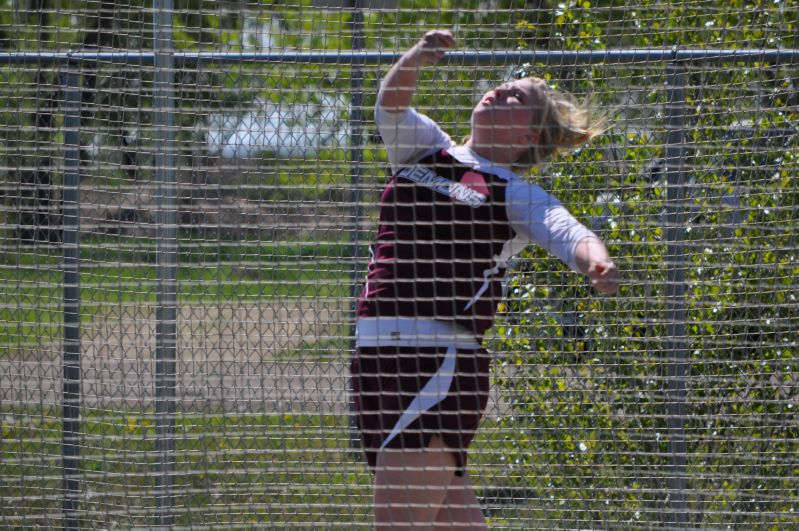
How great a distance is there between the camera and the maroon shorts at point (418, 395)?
7.20 feet

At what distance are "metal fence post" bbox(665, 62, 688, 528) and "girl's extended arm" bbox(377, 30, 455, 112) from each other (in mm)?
1068

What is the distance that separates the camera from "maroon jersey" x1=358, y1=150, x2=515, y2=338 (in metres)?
2.24

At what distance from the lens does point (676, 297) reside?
3.05 m

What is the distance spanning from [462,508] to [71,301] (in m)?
1.61

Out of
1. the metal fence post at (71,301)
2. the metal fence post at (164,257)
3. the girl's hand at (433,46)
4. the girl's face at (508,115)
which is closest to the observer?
the girl's hand at (433,46)

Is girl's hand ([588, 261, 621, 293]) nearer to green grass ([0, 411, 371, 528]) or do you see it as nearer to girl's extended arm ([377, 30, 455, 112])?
girl's extended arm ([377, 30, 455, 112])

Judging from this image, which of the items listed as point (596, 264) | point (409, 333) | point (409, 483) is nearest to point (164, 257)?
point (409, 333)

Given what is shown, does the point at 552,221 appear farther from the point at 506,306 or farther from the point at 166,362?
the point at 166,362

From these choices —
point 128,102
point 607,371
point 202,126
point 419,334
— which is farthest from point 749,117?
point 128,102

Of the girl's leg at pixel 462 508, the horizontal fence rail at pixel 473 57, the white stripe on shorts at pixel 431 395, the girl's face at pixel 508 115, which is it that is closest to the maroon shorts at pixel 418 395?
the white stripe on shorts at pixel 431 395

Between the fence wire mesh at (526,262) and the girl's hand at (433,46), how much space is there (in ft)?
2.47

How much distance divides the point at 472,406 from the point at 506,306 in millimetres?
1071

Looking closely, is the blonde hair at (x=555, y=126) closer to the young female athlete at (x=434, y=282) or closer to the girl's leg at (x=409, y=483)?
the young female athlete at (x=434, y=282)

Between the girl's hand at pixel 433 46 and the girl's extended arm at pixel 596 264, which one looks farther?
the girl's hand at pixel 433 46
